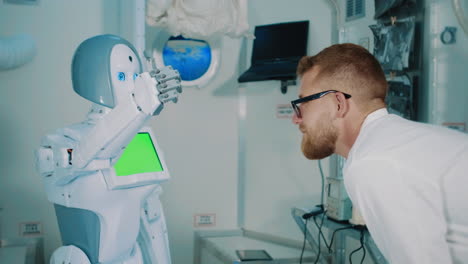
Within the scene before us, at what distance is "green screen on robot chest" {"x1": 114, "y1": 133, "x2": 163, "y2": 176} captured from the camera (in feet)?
6.21

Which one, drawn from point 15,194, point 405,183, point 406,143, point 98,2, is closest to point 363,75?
point 406,143

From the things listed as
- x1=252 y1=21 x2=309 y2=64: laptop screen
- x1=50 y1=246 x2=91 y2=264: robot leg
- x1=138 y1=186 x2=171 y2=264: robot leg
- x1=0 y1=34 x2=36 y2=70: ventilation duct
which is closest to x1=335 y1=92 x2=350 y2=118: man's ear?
x1=138 y1=186 x2=171 y2=264: robot leg

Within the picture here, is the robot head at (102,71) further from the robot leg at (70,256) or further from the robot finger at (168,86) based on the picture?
the robot leg at (70,256)

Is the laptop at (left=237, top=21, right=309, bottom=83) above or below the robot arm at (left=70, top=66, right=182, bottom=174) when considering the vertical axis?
above

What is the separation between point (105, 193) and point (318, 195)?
5.67 feet

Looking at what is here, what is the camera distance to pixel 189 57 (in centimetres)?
330

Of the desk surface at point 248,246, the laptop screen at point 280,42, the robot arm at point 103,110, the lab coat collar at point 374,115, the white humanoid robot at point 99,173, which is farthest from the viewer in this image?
the laptop screen at point 280,42

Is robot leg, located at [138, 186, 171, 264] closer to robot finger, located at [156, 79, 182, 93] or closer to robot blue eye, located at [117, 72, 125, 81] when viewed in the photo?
robot blue eye, located at [117, 72, 125, 81]

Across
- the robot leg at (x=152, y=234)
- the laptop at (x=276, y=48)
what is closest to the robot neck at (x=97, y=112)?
the robot leg at (x=152, y=234)

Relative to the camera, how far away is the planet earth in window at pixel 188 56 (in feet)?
10.8

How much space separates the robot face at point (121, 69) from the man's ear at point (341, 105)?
81 cm

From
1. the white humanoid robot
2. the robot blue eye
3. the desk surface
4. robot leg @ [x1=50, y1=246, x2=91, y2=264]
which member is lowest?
the desk surface

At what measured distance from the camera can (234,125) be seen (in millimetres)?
3432

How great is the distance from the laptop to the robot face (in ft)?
4.04
